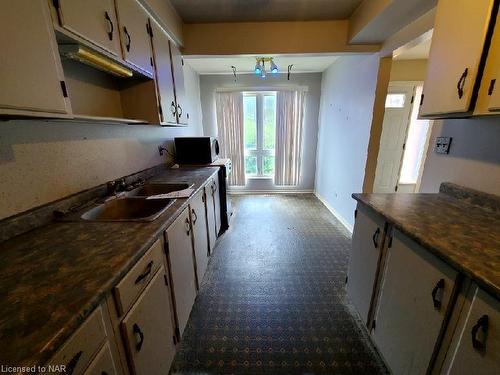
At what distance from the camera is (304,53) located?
7.86ft

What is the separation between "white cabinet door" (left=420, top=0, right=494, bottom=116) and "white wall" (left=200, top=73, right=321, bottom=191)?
119 inches

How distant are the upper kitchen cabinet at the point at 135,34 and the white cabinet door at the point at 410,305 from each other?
203 centimetres

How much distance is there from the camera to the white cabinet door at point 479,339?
2.17 feet

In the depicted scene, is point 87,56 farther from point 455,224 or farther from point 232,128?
point 232,128

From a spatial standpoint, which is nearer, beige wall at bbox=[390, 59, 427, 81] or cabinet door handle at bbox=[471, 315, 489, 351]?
cabinet door handle at bbox=[471, 315, 489, 351]

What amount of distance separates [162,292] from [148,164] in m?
1.54

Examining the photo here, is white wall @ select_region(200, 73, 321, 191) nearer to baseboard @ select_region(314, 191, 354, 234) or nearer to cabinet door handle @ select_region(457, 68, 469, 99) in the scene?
baseboard @ select_region(314, 191, 354, 234)

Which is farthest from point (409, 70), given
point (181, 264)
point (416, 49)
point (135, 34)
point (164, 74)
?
point (181, 264)

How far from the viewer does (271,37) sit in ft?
7.72

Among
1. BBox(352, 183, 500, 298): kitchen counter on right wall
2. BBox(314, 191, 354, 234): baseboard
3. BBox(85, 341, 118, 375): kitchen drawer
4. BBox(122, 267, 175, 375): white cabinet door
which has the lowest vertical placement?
BBox(314, 191, 354, 234): baseboard

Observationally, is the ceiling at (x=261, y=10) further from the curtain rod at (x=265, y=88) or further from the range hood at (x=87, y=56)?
the curtain rod at (x=265, y=88)

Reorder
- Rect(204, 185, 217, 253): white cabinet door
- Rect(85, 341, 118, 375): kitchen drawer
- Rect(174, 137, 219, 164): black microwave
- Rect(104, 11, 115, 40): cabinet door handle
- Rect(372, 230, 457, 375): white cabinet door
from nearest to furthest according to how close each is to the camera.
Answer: Rect(85, 341, 118, 375): kitchen drawer → Rect(372, 230, 457, 375): white cabinet door → Rect(104, 11, 115, 40): cabinet door handle → Rect(204, 185, 217, 253): white cabinet door → Rect(174, 137, 219, 164): black microwave

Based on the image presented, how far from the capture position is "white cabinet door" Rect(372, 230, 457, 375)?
87 cm

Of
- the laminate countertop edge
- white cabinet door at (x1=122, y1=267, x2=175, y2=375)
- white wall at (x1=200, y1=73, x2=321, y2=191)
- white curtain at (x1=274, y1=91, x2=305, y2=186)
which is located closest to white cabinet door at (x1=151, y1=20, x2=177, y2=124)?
the laminate countertop edge
